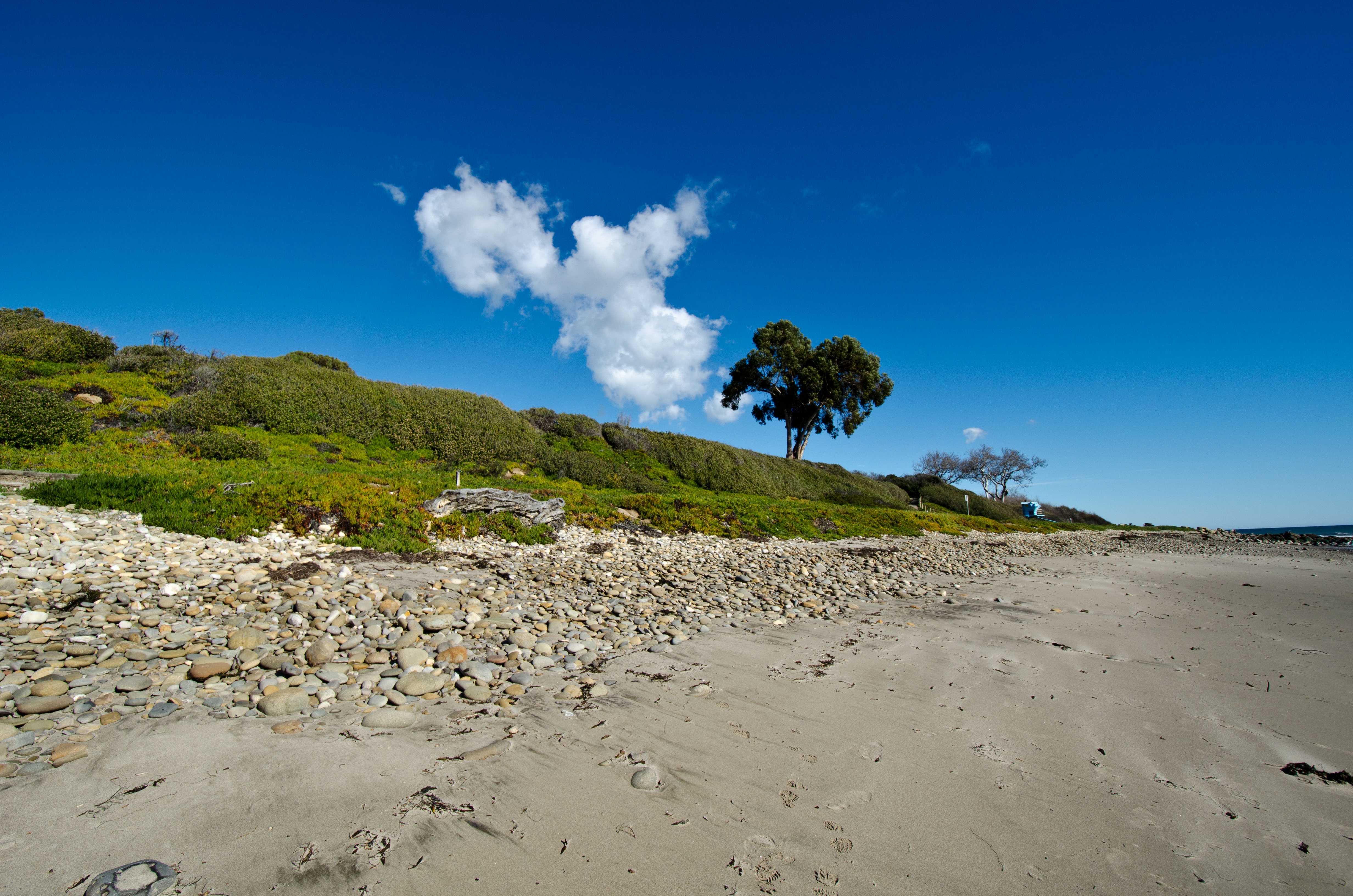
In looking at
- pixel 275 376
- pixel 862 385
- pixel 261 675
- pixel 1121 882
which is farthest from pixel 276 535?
pixel 862 385

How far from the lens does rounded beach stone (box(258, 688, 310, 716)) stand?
4.08m

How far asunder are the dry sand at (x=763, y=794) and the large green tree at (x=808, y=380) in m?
39.7

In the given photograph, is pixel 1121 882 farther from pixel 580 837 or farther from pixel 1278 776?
pixel 580 837

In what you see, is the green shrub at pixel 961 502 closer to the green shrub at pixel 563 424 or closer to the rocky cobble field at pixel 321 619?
the green shrub at pixel 563 424

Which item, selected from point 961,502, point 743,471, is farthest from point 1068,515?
point 743,471

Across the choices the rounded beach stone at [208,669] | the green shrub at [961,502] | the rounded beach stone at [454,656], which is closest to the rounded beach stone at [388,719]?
the rounded beach stone at [454,656]

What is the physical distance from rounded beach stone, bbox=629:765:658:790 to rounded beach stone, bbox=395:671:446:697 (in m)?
2.30

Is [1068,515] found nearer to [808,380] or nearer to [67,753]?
[808,380]

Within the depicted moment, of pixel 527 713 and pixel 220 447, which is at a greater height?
pixel 220 447

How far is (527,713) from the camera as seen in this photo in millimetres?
4309

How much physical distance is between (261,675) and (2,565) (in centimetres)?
531

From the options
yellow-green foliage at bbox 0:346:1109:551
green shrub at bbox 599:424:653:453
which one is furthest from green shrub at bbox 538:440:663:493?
green shrub at bbox 599:424:653:453

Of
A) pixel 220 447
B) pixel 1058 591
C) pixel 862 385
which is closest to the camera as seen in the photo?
pixel 1058 591

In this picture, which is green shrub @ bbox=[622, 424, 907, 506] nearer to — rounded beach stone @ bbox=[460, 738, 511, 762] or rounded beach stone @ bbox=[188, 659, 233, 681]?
rounded beach stone @ bbox=[188, 659, 233, 681]
